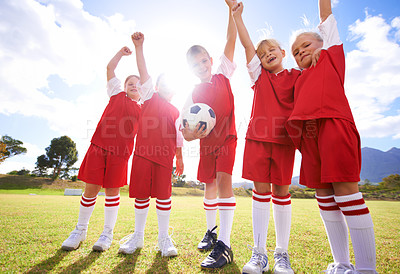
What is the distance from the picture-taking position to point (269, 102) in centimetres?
236

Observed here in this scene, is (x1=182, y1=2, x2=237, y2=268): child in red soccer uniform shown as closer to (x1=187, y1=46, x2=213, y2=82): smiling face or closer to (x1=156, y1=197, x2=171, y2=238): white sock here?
(x1=187, y1=46, x2=213, y2=82): smiling face

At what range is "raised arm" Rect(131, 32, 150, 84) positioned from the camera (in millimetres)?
3180

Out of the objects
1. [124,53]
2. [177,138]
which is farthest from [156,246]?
[124,53]

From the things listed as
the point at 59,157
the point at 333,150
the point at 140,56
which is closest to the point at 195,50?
the point at 140,56

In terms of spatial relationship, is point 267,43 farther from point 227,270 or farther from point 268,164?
point 227,270

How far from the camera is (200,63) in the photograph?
2.98 metres

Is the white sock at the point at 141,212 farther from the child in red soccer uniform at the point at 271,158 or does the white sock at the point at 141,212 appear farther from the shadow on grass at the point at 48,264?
the child in red soccer uniform at the point at 271,158

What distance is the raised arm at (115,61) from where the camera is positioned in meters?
3.61

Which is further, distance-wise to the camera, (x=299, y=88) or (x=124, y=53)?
(x=124, y=53)

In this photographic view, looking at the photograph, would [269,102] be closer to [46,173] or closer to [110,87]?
[110,87]

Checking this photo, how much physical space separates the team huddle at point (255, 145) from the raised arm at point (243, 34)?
0.01m

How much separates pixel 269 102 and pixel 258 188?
1000mm

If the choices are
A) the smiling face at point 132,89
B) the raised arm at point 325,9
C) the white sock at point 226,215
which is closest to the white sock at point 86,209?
the smiling face at point 132,89

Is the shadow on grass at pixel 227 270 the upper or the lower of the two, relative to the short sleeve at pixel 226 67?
lower
